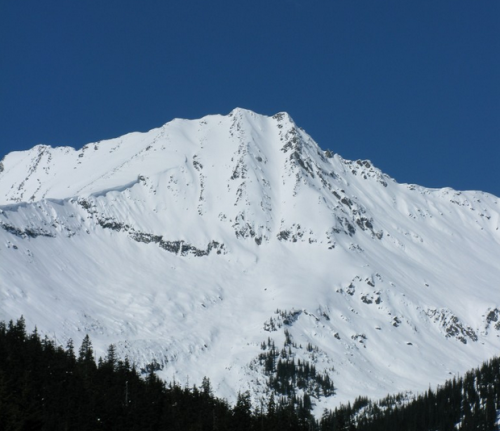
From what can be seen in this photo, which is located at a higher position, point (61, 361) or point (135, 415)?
point (61, 361)

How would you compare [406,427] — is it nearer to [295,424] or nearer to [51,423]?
[295,424]

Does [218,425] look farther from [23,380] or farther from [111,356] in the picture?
[111,356]

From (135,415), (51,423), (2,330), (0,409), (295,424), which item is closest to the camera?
(0,409)

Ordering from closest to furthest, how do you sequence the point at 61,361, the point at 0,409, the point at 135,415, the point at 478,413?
the point at 0,409
the point at 135,415
the point at 61,361
the point at 478,413

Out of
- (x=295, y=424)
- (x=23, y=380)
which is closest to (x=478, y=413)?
(x=295, y=424)

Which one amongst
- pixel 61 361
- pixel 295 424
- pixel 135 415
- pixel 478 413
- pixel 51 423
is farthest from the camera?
pixel 478 413

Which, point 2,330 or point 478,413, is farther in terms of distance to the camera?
point 478,413

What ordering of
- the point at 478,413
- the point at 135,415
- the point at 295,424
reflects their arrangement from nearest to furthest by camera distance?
the point at 135,415, the point at 295,424, the point at 478,413

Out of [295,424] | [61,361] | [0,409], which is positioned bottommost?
[0,409]

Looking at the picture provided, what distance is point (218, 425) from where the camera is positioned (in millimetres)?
128750

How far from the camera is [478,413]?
186 meters

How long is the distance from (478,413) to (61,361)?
8743cm

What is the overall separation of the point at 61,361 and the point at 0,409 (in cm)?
5866

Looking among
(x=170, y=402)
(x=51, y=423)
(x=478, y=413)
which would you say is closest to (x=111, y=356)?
(x=170, y=402)
